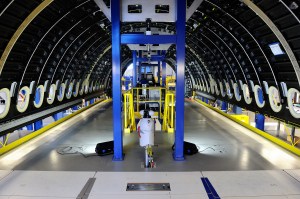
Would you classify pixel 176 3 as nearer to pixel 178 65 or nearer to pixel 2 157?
pixel 178 65

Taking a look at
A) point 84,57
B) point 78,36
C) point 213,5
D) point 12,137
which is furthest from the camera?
point 84,57

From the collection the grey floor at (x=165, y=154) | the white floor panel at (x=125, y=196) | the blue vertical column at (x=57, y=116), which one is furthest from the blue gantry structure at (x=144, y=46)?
the white floor panel at (x=125, y=196)

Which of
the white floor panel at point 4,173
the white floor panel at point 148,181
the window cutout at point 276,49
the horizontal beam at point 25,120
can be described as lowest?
the white floor panel at point 148,181

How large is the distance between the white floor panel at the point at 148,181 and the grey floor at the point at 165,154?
1.06 ft

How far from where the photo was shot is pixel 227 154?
24.1 ft

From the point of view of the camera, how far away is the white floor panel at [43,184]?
16.3ft

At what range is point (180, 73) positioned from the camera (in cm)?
666

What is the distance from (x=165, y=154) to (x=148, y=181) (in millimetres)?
1875

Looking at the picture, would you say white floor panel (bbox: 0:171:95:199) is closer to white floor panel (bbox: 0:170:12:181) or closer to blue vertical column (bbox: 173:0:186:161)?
white floor panel (bbox: 0:170:12:181)

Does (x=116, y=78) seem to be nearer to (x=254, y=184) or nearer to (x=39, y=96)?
(x=254, y=184)

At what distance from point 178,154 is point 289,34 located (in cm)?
464

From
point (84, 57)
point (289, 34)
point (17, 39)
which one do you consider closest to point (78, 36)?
point (84, 57)

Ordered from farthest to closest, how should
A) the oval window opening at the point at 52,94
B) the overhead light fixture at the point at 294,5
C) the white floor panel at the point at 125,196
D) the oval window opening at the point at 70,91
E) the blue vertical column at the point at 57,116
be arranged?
the oval window opening at the point at 70,91
the blue vertical column at the point at 57,116
the oval window opening at the point at 52,94
the overhead light fixture at the point at 294,5
the white floor panel at the point at 125,196

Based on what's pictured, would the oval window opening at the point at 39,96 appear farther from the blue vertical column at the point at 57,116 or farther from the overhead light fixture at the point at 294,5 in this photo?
the overhead light fixture at the point at 294,5
